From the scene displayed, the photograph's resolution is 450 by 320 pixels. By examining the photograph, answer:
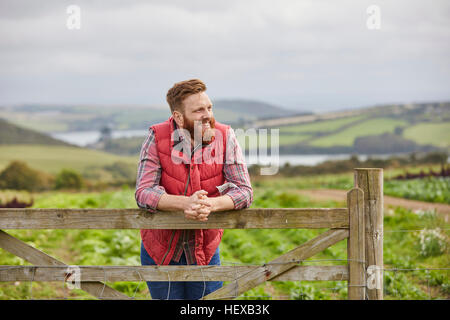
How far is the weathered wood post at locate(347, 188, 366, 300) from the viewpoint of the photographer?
11.5ft

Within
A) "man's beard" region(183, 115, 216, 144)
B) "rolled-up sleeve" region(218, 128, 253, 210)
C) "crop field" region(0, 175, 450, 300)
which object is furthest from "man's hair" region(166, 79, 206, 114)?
"crop field" region(0, 175, 450, 300)

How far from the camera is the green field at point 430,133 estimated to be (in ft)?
158

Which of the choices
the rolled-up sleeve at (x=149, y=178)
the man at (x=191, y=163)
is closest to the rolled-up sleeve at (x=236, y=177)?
the man at (x=191, y=163)

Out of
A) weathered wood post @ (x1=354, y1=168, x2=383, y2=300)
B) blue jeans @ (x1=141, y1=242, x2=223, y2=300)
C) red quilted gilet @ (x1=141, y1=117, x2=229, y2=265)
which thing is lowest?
blue jeans @ (x1=141, y1=242, x2=223, y2=300)

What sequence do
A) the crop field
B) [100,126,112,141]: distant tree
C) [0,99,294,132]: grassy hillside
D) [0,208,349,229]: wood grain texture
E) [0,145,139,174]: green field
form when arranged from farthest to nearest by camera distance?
1. [0,99,294,132]: grassy hillside
2. [100,126,112,141]: distant tree
3. [0,145,139,174]: green field
4. the crop field
5. [0,208,349,229]: wood grain texture

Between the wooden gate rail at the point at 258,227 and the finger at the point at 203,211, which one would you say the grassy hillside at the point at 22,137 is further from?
the finger at the point at 203,211

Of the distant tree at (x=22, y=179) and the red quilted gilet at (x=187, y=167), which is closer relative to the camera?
the red quilted gilet at (x=187, y=167)

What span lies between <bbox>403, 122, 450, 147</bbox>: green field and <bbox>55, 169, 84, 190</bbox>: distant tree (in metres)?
34.3

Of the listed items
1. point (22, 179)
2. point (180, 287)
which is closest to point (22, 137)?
point (22, 179)

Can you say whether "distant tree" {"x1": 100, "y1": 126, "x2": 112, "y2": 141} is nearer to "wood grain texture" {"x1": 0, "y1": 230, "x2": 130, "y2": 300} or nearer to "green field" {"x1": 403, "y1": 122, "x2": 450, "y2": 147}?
"green field" {"x1": 403, "y1": 122, "x2": 450, "y2": 147}
